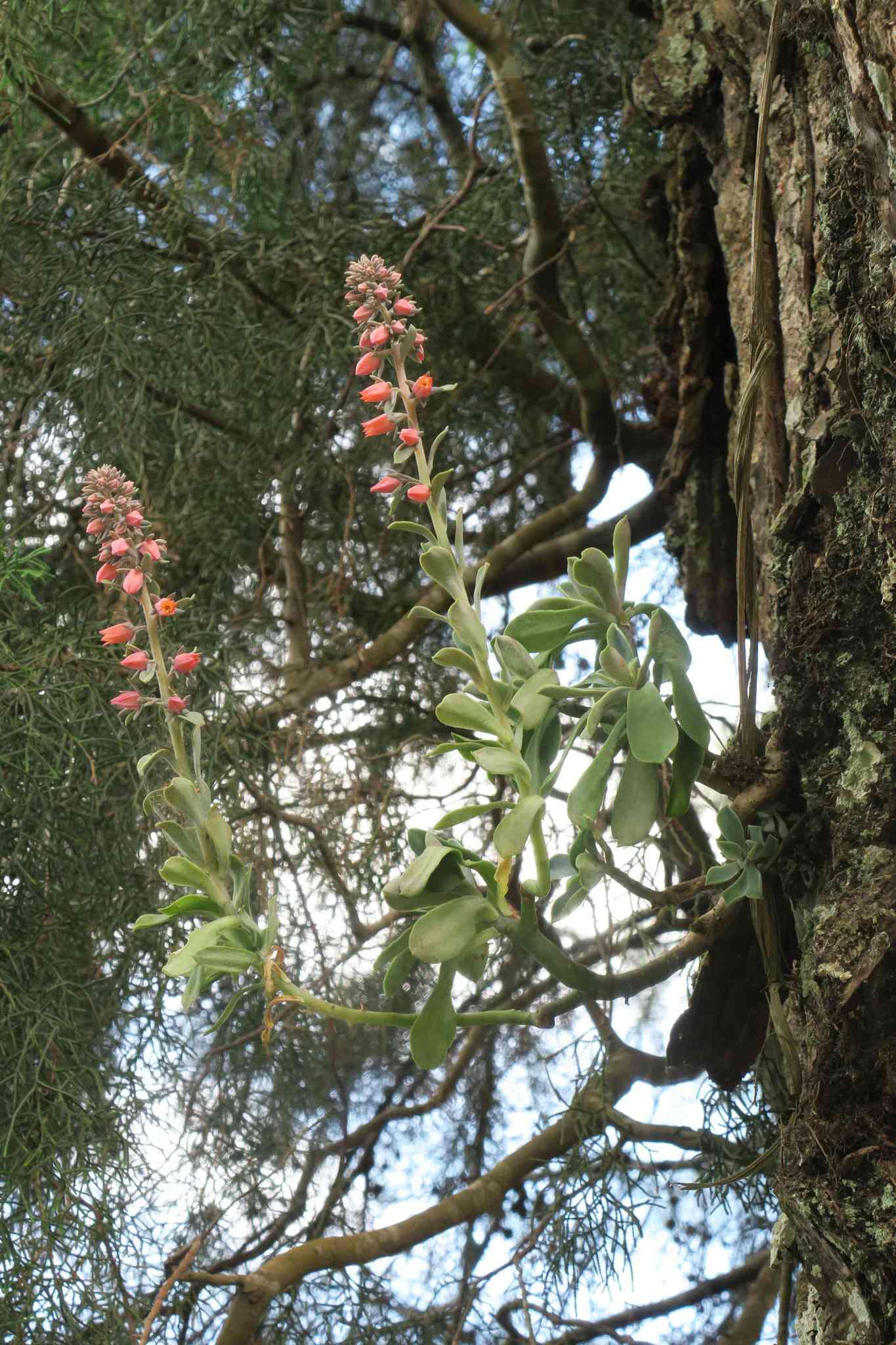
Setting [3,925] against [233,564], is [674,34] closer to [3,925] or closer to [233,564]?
[233,564]

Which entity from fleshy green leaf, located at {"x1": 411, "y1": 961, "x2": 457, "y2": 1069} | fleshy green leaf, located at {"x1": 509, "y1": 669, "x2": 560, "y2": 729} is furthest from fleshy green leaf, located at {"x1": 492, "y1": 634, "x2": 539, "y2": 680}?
fleshy green leaf, located at {"x1": 411, "y1": 961, "x2": 457, "y2": 1069}

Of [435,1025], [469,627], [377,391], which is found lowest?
[435,1025]

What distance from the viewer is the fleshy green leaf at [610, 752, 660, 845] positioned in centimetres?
50

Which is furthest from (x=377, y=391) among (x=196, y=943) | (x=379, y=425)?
(x=196, y=943)

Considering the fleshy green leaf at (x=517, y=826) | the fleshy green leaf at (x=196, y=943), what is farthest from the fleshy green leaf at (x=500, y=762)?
the fleshy green leaf at (x=196, y=943)

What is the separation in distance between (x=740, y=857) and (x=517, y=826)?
0.61 ft

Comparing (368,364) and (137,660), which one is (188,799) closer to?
(137,660)

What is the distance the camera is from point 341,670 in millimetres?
1249

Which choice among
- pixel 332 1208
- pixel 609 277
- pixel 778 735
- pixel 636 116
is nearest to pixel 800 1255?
pixel 778 735

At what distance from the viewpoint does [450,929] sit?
0.47 m

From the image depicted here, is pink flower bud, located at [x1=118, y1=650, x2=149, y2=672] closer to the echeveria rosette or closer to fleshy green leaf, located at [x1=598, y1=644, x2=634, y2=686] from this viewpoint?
the echeveria rosette

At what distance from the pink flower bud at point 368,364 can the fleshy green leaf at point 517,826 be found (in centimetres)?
19

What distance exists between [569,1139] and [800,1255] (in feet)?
1.42

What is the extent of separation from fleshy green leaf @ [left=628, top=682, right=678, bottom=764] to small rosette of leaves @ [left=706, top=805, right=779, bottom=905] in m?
0.11
